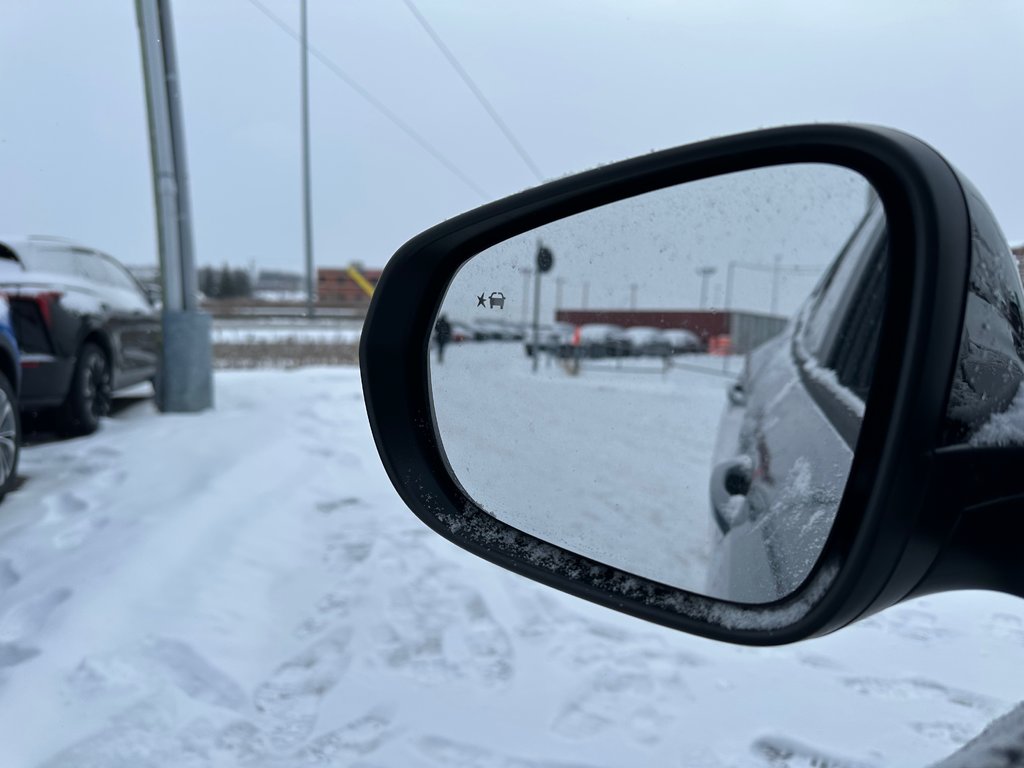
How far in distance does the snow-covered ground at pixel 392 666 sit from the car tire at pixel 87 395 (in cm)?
246

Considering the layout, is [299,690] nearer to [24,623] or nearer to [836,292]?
[24,623]

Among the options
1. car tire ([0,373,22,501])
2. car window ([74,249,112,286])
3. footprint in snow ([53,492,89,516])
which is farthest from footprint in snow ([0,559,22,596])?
car window ([74,249,112,286])

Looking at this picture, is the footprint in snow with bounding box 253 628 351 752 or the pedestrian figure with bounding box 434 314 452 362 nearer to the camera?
the pedestrian figure with bounding box 434 314 452 362

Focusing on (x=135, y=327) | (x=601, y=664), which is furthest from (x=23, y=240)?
(x=601, y=664)

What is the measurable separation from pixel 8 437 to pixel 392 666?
3.37 meters

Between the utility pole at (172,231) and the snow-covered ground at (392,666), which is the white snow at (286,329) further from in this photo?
the snow-covered ground at (392,666)

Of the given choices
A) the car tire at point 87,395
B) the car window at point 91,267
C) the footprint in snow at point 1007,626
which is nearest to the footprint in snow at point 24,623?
the footprint in snow at point 1007,626

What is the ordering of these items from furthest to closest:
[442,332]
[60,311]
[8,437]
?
1. [60,311]
2. [8,437]
3. [442,332]

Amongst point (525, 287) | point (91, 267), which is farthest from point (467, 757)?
point (91, 267)

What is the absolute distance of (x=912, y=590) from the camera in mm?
850

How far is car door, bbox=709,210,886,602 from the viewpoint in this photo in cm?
113

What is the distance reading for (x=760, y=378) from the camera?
2904 mm

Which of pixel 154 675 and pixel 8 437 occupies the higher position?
pixel 8 437

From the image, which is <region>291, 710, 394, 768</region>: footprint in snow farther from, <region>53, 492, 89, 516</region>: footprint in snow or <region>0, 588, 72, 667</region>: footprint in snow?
<region>53, 492, 89, 516</region>: footprint in snow
